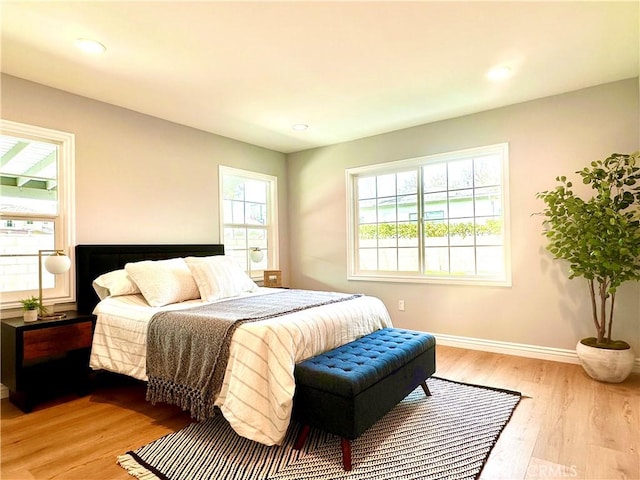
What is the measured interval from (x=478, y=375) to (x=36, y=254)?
3808 mm

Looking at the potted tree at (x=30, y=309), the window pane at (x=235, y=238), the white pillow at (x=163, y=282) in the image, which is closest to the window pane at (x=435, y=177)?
the window pane at (x=235, y=238)

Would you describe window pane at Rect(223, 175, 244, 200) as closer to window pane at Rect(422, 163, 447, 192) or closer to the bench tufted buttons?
window pane at Rect(422, 163, 447, 192)

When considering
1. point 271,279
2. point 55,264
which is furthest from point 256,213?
point 55,264

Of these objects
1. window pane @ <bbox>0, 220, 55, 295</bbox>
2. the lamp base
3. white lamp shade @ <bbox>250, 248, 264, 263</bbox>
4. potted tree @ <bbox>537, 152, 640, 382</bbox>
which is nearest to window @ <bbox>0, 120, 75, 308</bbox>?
window pane @ <bbox>0, 220, 55, 295</bbox>

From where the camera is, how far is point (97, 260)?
10.4 feet

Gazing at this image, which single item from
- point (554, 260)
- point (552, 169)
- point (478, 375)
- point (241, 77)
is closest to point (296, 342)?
point (478, 375)

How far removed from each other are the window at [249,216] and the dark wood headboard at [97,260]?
1.05 m

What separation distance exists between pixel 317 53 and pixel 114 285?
240cm

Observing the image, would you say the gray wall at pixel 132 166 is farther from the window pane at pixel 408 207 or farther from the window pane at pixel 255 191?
the window pane at pixel 408 207

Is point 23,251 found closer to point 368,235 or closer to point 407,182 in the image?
point 368,235

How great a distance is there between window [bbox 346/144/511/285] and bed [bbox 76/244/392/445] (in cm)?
148

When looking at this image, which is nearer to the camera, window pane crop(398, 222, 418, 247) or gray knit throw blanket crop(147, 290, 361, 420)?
gray knit throw blanket crop(147, 290, 361, 420)

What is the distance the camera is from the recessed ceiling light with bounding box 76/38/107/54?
2344 millimetres

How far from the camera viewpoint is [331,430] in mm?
1889
